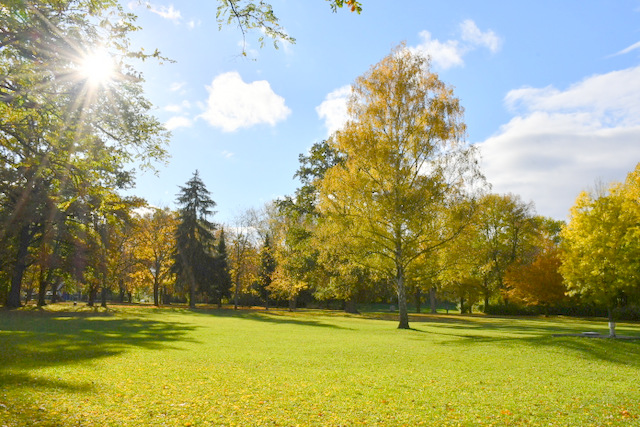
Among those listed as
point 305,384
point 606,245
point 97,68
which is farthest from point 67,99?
point 606,245

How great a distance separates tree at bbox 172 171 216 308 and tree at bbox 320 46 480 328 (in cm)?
2774

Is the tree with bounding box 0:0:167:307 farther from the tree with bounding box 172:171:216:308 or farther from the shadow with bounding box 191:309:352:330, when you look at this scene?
the tree with bounding box 172:171:216:308

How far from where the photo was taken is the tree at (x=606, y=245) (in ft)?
113

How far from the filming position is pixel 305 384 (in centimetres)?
812

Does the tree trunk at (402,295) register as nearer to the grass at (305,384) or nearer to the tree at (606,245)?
the grass at (305,384)

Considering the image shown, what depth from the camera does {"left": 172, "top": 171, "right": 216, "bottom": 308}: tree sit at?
46188 mm

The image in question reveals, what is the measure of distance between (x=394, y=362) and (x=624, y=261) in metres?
33.0

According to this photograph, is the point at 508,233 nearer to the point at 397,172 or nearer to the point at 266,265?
the point at 266,265

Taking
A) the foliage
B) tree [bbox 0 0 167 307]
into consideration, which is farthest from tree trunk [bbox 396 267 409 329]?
the foliage

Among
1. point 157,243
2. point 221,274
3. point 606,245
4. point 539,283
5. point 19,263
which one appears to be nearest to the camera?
point 19,263

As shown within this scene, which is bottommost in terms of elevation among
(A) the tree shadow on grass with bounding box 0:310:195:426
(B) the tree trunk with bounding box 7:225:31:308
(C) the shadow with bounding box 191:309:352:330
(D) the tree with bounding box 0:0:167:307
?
(C) the shadow with bounding box 191:309:352:330

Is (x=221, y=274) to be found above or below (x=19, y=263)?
below

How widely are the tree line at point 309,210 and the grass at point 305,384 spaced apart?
4099 mm

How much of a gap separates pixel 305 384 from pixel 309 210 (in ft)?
90.9
